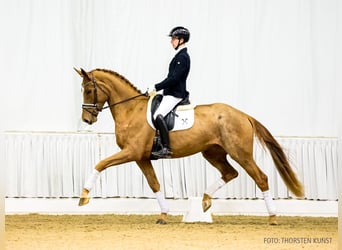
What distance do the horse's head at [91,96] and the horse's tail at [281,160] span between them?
52.9 inches

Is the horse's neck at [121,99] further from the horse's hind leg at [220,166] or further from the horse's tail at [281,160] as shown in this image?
the horse's tail at [281,160]

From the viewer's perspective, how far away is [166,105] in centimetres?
682

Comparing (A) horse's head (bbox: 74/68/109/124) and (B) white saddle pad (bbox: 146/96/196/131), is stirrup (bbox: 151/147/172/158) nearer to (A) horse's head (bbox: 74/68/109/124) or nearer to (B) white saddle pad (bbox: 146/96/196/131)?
(B) white saddle pad (bbox: 146/96/196/131)

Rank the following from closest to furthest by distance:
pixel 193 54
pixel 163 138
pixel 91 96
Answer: pixel 163 138 < pixel 91 96 < pixel 193 54

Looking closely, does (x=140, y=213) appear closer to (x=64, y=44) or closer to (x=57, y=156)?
(x=57, y=156)

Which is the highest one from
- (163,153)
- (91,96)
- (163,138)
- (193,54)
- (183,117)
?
(193,54)

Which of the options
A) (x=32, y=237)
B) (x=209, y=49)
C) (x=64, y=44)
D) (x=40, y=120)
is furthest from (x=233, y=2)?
(x=32, y=237)

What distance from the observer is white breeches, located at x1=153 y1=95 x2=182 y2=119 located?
6816 millimetres

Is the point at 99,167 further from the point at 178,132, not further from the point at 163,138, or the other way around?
the point at 178,132

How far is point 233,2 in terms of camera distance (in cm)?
826

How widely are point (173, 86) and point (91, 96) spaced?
0.74m

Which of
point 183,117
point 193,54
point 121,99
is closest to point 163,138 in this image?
point 183,117

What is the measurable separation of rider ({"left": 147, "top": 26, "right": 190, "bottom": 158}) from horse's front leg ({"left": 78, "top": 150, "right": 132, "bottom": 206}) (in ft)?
0.92

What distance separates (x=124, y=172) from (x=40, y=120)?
1.02 metres
